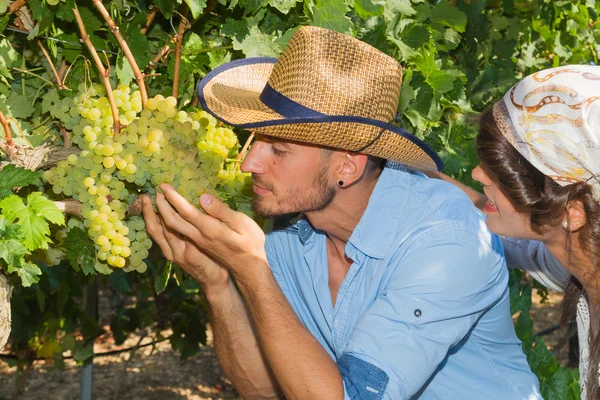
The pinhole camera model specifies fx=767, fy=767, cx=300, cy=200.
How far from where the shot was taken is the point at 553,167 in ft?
5.62

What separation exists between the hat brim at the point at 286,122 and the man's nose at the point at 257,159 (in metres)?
0.07

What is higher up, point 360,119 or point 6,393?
point 360,119

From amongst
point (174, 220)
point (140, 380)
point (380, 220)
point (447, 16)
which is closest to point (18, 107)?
point (174, 220)

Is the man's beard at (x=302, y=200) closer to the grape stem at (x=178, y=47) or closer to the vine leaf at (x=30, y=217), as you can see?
the grape stem at (x=178, y=47)

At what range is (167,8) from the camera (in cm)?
190

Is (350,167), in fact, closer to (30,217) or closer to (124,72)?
(124,72)

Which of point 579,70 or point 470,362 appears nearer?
point 579,70

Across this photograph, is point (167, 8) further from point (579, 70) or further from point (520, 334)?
point (520, 334)

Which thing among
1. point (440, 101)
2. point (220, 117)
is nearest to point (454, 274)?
point (220, 117)

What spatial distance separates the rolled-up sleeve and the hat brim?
236 millimetres

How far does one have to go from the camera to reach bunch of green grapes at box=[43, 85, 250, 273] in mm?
1755

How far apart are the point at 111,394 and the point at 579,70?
4.59 meters

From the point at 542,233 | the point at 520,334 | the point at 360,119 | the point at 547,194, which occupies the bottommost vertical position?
the point at 520,334

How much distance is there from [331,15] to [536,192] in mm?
833
